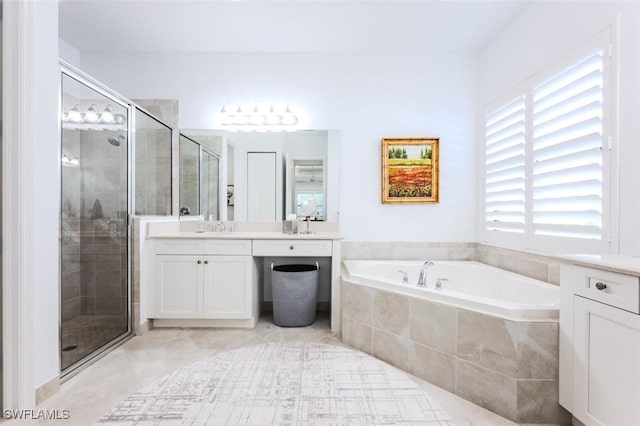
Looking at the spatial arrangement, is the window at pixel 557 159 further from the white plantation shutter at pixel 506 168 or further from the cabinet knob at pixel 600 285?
the cabinet knob at pixel 600 285

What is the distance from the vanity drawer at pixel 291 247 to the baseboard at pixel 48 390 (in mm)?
1481

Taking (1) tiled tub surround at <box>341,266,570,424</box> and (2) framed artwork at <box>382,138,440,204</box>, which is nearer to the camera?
(1) tiled tub surround at <box>341,266,570,424</box>

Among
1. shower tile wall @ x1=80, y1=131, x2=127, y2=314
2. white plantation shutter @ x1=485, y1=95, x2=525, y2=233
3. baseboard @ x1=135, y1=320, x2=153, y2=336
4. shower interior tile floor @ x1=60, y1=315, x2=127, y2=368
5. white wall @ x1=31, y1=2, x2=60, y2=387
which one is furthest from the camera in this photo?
baseboard @ x1=135, y1=320, x2=153, y2=336

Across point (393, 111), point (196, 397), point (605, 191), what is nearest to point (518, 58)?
point (393, 111)

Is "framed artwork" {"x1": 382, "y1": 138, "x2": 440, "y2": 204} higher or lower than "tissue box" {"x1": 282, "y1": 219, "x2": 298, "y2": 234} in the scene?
higher

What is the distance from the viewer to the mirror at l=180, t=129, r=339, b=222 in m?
3.32

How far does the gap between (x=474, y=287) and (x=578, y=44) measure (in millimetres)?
1884

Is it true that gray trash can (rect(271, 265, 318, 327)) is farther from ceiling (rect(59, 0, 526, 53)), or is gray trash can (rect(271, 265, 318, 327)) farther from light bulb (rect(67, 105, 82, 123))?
ceiling (rect(59, 0, 526, 53))

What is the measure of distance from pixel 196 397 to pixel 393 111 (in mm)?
2908

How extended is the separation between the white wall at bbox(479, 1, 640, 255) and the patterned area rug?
142 cm

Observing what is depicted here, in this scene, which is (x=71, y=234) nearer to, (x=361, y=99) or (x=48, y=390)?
(x=48, y=390)

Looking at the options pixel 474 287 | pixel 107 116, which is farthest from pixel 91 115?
pixel 474 287

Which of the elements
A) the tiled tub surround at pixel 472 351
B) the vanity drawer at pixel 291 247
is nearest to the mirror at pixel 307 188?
the vanity drawer at pixel 291 247

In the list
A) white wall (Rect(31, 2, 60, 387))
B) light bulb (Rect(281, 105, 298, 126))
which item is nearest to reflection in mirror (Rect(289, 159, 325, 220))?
light bulb (Rect(281, 105, 298, 126))
